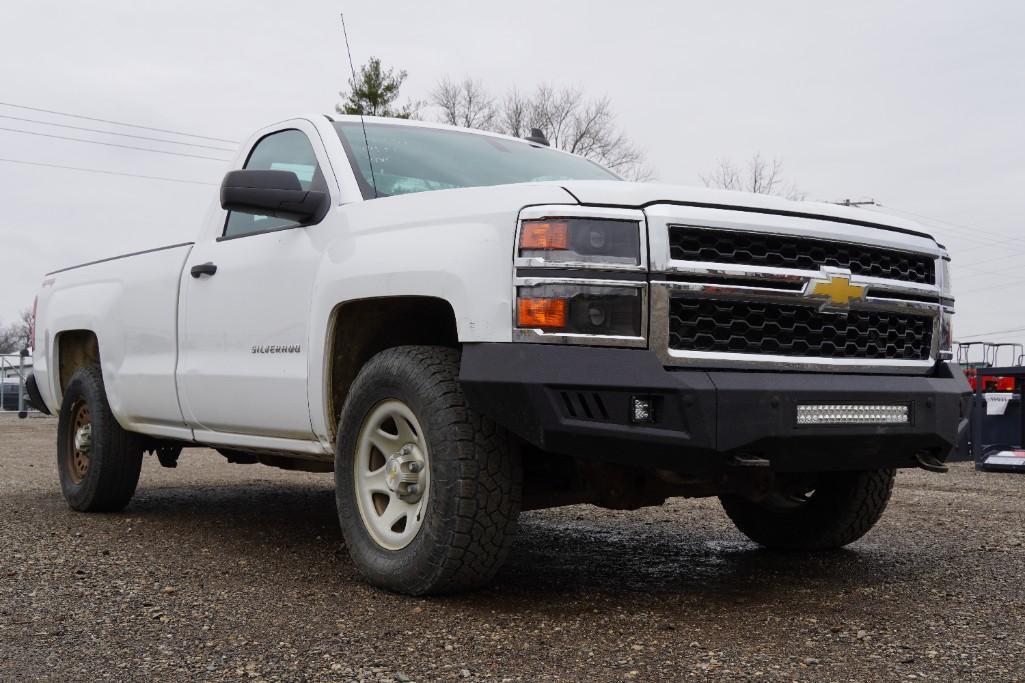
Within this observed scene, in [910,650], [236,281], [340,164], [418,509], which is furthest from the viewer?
[236,281]

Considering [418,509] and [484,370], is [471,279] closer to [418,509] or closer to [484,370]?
[484,370]

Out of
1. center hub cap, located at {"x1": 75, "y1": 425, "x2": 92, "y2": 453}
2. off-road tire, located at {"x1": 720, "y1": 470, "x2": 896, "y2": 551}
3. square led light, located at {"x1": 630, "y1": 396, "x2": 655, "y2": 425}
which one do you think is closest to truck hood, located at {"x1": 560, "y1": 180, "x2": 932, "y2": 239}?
square led light, located at {"x1": 630, "y1": 396, "x2": 655, "y2": 425}

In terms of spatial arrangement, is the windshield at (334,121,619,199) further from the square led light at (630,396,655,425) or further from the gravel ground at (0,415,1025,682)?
the gravel ground at (0,415,1025,682)

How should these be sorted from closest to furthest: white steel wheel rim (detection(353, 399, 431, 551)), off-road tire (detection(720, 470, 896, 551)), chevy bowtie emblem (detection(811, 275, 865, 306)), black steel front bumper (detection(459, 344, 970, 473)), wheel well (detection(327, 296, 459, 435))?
black steel front bumper (detection(459, 344, 970, 473))
chevy bowtie emblem (detection(811, 275, 865, 306))
white steel wheel rim (detection(353, 399, 431, 551))
wheel well (detection(327, 296, 459, 435))
off-road tire (detection(720, 470, 896, 551))

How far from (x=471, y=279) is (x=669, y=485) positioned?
1.11m

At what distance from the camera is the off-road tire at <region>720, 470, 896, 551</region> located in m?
5.02

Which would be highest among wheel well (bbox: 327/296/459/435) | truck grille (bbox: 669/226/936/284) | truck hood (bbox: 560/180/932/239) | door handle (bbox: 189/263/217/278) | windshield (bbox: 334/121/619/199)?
windshield (bbox: 334/121/619/199)

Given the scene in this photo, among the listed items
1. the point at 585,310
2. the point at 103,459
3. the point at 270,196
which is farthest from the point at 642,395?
the point at 103,459

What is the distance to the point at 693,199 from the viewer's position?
379 cm

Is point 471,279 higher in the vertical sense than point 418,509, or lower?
higher

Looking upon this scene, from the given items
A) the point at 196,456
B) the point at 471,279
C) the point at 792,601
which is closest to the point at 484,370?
the point at 471,279

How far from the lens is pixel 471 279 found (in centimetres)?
379

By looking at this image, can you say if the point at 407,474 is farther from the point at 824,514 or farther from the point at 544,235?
the point at 824,514

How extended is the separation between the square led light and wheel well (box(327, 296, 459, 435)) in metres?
1.05
